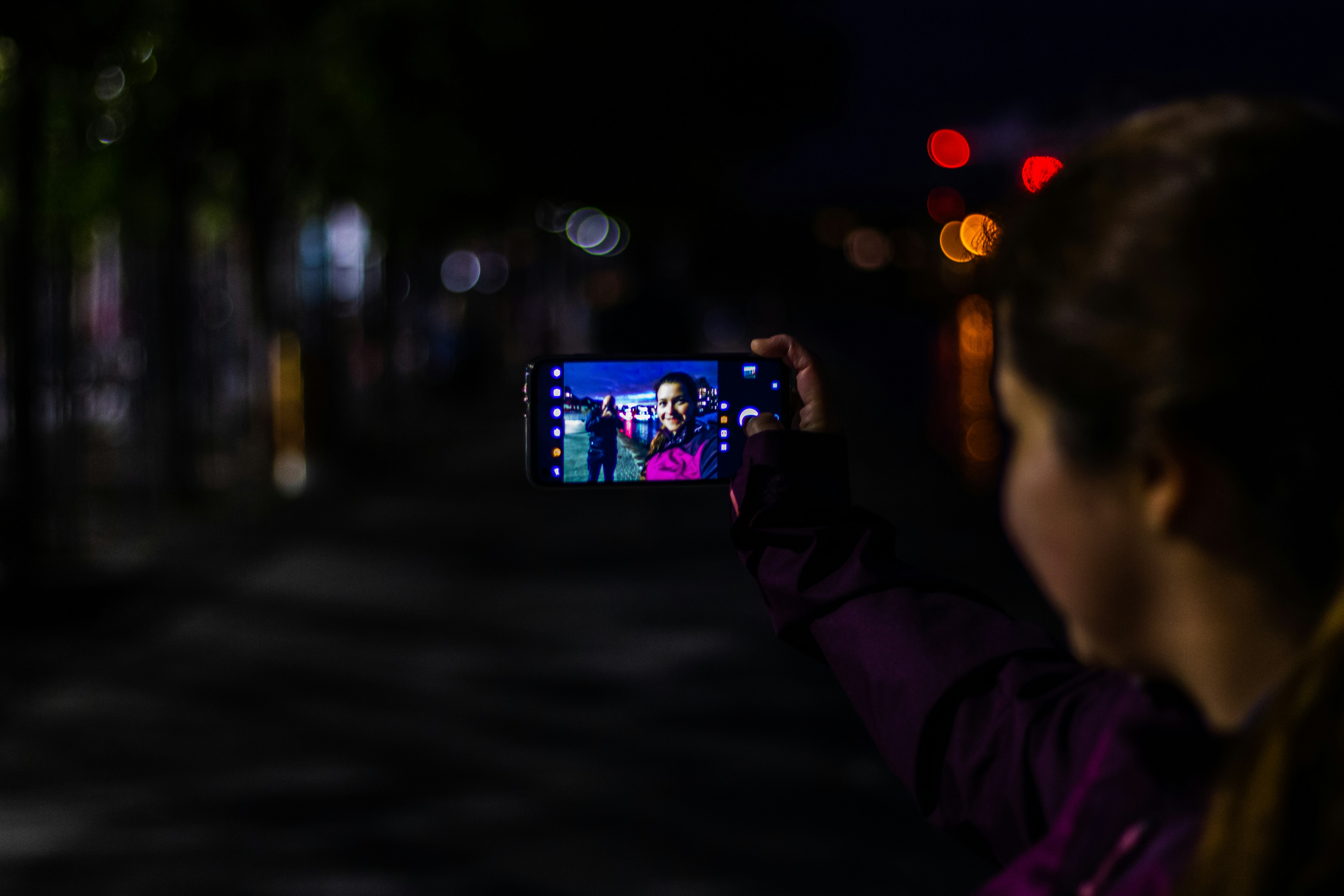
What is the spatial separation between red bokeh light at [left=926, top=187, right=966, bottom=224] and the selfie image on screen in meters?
19.1

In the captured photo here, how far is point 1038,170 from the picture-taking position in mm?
1592

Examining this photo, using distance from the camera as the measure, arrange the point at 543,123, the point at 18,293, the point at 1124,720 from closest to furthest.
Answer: the point at 1124,720 < the point at 18,293 < the point at 543,123

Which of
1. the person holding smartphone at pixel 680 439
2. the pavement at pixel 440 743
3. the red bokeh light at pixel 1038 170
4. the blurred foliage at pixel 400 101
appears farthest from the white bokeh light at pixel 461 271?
the red bokeh light at pixel 1038 170

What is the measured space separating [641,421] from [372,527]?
13.5 meters

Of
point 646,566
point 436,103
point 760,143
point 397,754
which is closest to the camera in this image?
point 397,754

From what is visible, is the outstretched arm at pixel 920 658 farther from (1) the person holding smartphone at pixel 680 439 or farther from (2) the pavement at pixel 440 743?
(2) the pavement at pixel 440 743

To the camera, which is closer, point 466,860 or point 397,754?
point 466,860

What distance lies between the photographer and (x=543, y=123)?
26.2 meters

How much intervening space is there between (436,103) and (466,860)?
38.4 feet

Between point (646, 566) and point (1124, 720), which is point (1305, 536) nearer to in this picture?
point (1124, 720)

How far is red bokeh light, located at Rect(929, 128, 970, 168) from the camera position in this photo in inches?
576

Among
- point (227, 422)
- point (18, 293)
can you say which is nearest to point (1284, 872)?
point (18, 293)

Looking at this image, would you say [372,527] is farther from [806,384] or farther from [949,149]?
[806,384]

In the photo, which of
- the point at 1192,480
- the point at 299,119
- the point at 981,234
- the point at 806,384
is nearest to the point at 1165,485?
the point at 1192,480
